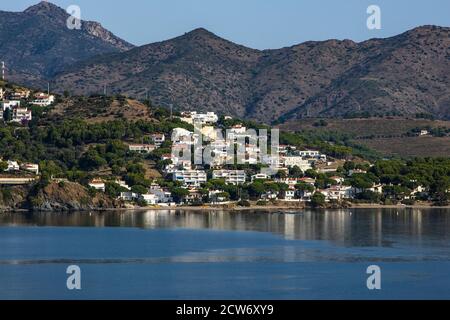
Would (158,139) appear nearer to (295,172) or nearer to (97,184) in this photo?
(295,172)

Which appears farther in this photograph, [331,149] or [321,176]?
[331,149]

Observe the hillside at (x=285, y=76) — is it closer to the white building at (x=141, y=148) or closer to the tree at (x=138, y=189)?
the white building at (x=141, y=148)

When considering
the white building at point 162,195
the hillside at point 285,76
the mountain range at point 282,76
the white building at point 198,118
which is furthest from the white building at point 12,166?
the mountain range at point 282,76

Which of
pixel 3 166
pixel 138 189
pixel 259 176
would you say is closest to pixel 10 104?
pixel 3 166
